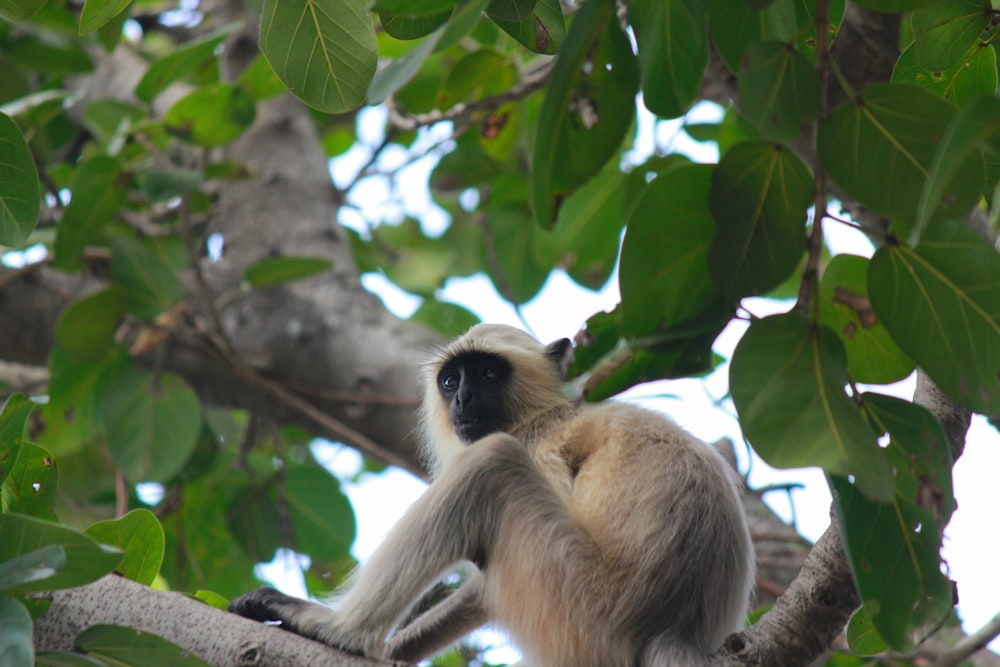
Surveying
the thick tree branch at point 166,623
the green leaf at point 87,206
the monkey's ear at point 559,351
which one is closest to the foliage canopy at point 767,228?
the thick tree branch at point 166,623

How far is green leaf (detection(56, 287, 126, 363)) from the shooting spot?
482 cm

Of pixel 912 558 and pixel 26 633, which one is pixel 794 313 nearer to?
pixel 912 558

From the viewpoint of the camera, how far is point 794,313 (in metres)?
1.72

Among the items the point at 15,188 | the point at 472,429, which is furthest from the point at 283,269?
the point at 15,188

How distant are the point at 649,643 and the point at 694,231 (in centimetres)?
180

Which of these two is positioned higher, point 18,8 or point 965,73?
point 965,73

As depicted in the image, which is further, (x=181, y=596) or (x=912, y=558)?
(x=181, y=596)

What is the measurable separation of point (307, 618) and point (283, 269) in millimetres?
2167

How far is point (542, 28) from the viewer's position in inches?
79.6

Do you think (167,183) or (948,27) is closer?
(948,27)

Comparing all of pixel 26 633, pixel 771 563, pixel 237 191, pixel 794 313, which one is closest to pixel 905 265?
pixel 794 313

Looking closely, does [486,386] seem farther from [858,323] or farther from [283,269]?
[858,323]

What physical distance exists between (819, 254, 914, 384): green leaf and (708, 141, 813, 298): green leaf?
0.39m

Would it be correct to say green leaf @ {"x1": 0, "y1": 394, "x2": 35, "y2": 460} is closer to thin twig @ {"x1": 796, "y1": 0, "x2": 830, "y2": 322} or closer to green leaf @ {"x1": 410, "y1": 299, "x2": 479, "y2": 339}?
thin twig @ {"x1": 796, "y1": 0, "x2": 830, "y2": 322}
